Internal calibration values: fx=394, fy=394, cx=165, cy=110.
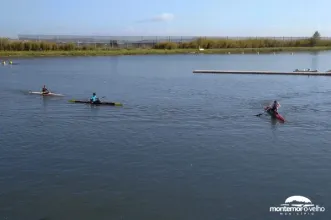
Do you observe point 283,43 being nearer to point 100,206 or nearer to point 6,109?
point 6,109

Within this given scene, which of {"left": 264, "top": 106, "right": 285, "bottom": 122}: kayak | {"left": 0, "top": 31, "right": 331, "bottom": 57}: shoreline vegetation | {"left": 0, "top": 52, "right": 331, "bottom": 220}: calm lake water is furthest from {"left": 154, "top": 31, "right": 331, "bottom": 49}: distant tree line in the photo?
{"left": 264, "top": 106, "right": 285, "bottom": 122}: kayak

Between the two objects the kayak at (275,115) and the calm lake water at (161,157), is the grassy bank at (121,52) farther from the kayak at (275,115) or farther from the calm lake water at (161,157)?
the kayak at (275,115)

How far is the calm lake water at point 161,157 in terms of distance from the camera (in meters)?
15.6

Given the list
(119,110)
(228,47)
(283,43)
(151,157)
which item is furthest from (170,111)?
(283,43)

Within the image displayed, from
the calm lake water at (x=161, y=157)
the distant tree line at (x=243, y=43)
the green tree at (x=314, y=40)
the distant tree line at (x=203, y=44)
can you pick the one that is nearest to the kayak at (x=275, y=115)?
the calm lake water at (x=161, y=157)

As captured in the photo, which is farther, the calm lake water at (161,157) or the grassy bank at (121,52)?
the grassy bank at (121,52)

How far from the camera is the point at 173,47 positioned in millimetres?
128250

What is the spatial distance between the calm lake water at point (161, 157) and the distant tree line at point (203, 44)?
234ft

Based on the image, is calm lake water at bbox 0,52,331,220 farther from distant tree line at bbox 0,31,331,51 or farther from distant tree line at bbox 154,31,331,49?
distant tree line at bbox 154,31,331,49

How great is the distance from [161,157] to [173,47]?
110m

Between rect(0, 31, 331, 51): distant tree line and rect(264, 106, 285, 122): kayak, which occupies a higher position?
rect(0, 31, 331, 51): distant tree line

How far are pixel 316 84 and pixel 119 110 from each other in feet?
94.4

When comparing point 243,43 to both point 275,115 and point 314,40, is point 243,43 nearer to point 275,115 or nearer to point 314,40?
point 314,40

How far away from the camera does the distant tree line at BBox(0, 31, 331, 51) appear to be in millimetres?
106500
